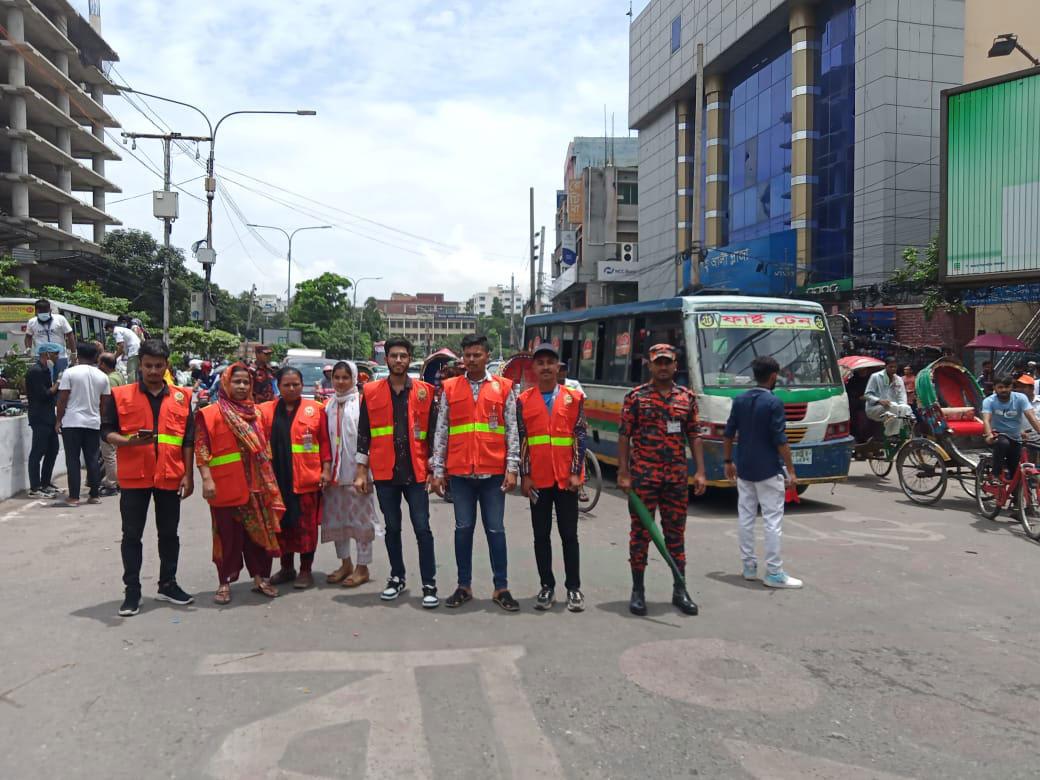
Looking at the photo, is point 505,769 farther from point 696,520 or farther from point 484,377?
point 696,520

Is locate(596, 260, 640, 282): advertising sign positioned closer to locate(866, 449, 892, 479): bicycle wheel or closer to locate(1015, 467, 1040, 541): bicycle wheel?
locate(866, 449, 892, 479): bicycle wheel

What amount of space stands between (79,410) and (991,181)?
55.3 ft

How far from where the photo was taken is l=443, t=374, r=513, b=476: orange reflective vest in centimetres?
556

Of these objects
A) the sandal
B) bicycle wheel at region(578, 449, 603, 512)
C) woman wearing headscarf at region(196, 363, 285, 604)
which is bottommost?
the sandal

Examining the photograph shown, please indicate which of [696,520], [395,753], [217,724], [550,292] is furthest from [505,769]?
[550,292]

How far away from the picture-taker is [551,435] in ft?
18.5

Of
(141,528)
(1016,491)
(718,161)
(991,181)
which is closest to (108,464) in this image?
(141,528)

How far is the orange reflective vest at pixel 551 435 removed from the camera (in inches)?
220

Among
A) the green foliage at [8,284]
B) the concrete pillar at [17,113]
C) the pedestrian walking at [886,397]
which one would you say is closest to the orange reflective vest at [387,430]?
the pedestrian walking at [886,397]

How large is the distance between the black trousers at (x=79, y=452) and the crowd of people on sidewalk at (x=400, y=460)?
4.44m

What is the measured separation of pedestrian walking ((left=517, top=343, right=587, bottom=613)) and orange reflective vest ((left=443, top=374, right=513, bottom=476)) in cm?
17

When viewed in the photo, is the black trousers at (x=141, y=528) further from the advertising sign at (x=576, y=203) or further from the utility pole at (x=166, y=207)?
the advertising sign at (x=576, y=203)

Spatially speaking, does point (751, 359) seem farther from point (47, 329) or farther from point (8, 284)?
point (8, 284)

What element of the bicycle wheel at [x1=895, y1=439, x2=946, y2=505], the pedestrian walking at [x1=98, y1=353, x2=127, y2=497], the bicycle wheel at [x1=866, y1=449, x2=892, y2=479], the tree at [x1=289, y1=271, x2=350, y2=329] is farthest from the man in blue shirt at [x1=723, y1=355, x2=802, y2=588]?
the tree at [x1=289, y1=271, x2=350, y2=329]
